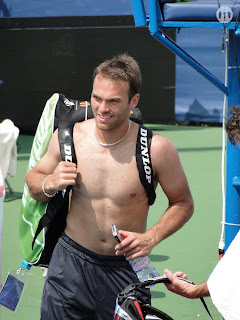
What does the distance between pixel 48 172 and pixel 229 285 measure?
1.54m

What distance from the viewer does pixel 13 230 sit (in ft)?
24.3

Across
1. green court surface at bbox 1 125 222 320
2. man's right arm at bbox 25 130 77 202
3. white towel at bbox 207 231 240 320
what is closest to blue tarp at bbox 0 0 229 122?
green court surface at bbox 1 125 222 320

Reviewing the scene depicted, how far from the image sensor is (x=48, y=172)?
3.64m

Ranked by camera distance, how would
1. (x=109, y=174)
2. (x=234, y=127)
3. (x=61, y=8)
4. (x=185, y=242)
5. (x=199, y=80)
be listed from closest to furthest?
(x=234, y=127) → (x=109, y=174) → (x=185, y=242) → (x=61, y=8) → (x=199, y=80)

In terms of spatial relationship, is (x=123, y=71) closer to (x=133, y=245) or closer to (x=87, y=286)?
(x=133, y=245)

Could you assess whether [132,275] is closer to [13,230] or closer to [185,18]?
[185,18]

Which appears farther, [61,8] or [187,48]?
[187,48]

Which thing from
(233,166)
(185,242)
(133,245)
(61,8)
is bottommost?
(185,242)

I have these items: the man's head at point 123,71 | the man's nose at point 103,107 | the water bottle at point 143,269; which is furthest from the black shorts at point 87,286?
the man's head at point 123,71

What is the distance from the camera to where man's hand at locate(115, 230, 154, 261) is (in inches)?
128

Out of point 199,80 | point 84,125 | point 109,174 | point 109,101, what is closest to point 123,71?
→ point 109,101

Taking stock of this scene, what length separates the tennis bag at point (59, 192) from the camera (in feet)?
11.5

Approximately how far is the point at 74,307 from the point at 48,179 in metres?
0.66

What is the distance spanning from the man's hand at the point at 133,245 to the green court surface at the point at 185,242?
2.00 metres
